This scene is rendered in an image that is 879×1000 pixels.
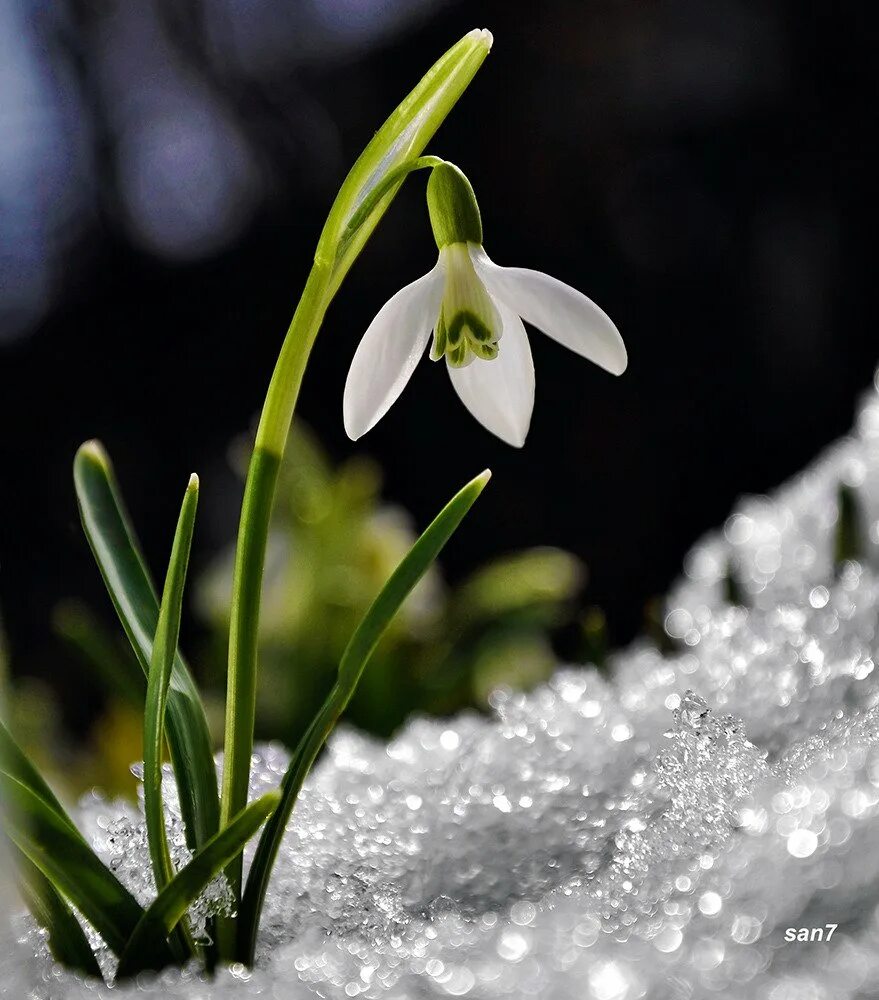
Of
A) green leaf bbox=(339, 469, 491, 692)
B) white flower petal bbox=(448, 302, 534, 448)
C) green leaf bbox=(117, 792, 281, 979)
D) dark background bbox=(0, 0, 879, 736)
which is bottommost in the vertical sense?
green leaf bbox=(117, 792, 281, 979)

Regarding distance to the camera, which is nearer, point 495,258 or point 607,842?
point 607,842

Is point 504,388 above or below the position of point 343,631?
below

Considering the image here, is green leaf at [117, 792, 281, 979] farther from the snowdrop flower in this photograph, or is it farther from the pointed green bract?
the snowdrop flower

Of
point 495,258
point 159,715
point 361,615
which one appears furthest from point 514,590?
point 495,258

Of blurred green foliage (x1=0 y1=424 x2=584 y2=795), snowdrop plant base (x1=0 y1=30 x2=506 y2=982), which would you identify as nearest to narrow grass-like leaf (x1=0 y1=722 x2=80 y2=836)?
snowdrop plant base (x1=0 y1=30 x2=506 y2=982)

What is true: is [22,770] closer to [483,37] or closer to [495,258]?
[483,37]

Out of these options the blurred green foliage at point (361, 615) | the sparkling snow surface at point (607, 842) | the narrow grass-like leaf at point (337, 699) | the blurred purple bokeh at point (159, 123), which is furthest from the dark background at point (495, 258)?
the narrow grass-like leaf at point (337, 699)

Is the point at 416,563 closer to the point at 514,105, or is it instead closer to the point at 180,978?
the point at 180,978
